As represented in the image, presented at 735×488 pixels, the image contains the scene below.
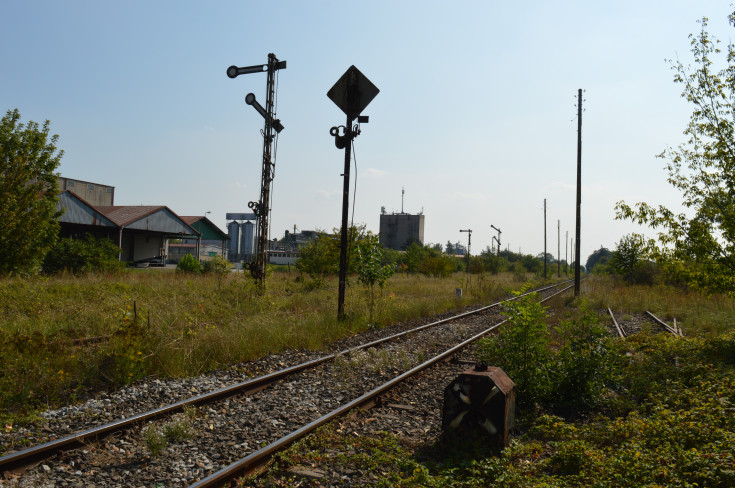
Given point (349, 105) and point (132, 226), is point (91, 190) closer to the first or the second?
point (132, 226)

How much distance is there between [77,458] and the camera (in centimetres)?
452

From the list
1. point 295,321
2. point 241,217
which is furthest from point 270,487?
point 241,217

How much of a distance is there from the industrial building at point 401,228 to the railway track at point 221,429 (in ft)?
405

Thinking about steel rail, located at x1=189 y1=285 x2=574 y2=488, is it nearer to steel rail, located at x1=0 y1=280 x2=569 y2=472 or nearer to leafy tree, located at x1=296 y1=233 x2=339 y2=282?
steel rail, located at x1=0 y1=280 x2=569 y2=472

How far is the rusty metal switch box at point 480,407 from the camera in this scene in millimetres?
4828

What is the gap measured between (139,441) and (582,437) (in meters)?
4.72

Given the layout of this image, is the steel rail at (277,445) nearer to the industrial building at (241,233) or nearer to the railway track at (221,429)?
the railway track at (221,429)

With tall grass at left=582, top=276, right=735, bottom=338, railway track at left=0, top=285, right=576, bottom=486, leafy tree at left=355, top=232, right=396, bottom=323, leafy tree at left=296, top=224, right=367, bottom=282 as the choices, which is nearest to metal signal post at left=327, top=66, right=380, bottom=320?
leafy tree at left=355, top=232, right=396, bottom=323

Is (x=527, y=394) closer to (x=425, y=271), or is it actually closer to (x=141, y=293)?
(x=141, y=293)

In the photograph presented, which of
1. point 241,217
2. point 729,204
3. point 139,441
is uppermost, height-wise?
point 241,217

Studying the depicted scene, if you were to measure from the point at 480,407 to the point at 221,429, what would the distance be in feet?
9.47

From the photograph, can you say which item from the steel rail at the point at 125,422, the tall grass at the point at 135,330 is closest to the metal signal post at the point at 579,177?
the tall grass at the point at 135,330

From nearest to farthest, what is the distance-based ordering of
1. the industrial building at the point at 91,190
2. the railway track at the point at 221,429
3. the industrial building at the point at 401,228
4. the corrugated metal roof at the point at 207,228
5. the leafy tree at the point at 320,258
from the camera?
the railway track at the point at 221,429 < the leafy tree at the point at 320,258 < the corrugated metal roof at the point at 207,228 < the industrial building at the point at 91,190 < the industrial building at the point at 401,228

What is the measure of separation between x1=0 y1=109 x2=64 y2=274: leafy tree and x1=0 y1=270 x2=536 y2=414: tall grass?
4.19 ft
